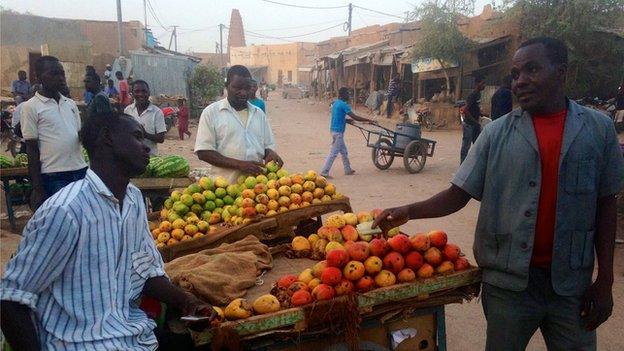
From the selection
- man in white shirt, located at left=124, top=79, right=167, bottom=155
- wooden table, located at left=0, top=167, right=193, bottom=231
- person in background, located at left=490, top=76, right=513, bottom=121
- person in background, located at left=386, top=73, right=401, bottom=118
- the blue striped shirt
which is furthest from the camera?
person in background, located at left=386, top=73, right=401, bottom=118

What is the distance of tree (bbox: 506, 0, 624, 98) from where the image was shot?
1596 centimetres

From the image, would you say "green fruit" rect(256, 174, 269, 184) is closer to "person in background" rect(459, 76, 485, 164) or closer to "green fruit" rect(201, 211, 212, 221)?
"green fruit" rect(201, 211, 212, 221)

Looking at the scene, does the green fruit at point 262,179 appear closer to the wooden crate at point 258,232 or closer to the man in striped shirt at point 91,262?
the wooden crate at point 258,232

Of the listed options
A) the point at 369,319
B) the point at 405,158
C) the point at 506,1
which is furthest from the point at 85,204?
the point at 506,1

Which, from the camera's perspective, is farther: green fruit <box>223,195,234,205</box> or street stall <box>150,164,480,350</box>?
green fruit <box>223,195,234,205</box>

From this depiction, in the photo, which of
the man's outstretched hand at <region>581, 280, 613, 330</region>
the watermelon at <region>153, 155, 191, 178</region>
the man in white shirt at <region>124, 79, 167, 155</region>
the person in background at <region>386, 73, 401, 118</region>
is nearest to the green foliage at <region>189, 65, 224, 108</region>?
the person in background at <region>386, 73, 401, 118</region>

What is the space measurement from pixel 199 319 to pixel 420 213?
1.26 metres

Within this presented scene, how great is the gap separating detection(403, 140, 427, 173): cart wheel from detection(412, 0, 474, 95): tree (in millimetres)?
9175

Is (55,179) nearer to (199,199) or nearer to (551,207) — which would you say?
(199,199)

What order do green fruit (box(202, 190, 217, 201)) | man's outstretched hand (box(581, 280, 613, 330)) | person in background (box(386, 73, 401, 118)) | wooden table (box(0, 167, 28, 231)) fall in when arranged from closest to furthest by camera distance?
man's outstretched hand (box(581, 280, 613, 330)) → green fruit (box(202, 190, 217, 201)) → wooden table (box(0, 167, 28, 231)) → person in background (box(386, 73, 401, 118))

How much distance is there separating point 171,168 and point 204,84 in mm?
18261

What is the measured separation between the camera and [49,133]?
454cm

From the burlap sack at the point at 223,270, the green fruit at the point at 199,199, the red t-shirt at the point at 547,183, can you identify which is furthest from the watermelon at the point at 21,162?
the red t-shirt at the point at 547,183

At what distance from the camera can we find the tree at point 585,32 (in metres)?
16.0
